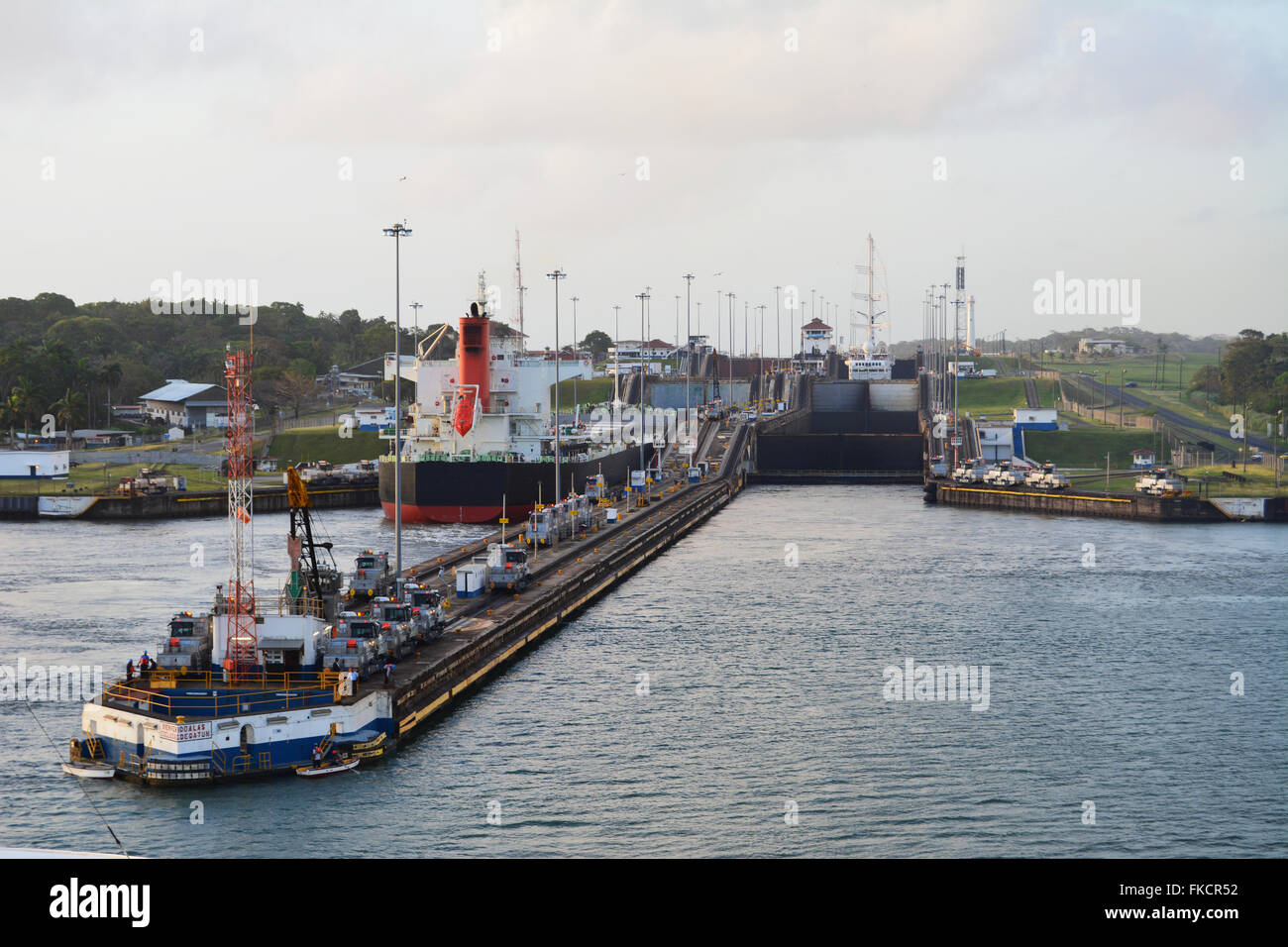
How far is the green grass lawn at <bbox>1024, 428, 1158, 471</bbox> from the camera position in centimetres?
12825

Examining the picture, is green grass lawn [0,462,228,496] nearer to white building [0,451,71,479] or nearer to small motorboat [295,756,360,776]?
white building [0,451,71,479]

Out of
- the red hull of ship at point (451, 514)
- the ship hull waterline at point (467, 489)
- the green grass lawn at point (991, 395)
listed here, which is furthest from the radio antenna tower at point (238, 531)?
the green grass lawn at point (991, 395)

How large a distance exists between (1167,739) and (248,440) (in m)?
26.3

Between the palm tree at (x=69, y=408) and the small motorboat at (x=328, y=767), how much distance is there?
108m

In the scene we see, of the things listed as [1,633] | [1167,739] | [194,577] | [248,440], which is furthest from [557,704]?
[194,577]

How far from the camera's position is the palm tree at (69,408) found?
12825 centimetres

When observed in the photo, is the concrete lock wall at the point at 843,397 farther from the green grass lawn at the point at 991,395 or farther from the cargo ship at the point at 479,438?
the cargo ship at the point at 479,438

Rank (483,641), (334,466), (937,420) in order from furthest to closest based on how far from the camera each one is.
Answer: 1. (937,420)
2. (334,466)
3. (483,641)

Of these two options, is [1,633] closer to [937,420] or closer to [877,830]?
[877,830]

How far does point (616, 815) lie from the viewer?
94.1 feet

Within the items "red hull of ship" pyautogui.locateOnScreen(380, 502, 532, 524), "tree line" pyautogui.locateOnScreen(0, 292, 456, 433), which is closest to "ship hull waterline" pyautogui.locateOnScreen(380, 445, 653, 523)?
"red hull of ship" pyautogui.locateOnScreen(380, 502, 532, 524)

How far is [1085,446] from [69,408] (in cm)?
10212

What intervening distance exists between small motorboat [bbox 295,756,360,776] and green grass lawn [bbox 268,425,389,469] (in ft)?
318
